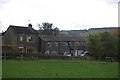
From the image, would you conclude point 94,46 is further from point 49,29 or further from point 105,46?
point 49,29

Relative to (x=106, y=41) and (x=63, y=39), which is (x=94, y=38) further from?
(x=63, y=39)

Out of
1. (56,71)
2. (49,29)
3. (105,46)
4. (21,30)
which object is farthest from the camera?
(49,29)

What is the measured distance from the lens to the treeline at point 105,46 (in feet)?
241

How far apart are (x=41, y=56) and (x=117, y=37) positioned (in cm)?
1759

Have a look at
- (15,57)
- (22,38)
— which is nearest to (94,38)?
(15,57)

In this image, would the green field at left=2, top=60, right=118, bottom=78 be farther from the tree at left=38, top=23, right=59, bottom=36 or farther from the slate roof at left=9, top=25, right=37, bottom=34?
the tree at left=38, top=23, right=59, bottom=36

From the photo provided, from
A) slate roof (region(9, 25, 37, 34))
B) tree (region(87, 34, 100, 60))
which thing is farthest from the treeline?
slate roof (region(9, 25, 37, 34))

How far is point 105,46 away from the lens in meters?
75.1

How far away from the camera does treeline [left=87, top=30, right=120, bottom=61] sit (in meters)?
73.6

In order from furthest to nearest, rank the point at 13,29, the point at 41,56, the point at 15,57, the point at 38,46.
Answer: the point at 38,46 → the point at 13,29 → the point at 41,56 → the point at 15,57

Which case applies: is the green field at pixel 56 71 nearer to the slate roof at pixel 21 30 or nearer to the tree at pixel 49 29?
the slate roof at pixel 21 30

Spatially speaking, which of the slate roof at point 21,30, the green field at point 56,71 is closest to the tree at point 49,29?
the slate roof at point 21,30

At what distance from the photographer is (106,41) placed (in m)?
75.8

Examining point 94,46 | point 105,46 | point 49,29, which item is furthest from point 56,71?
point 49,29
